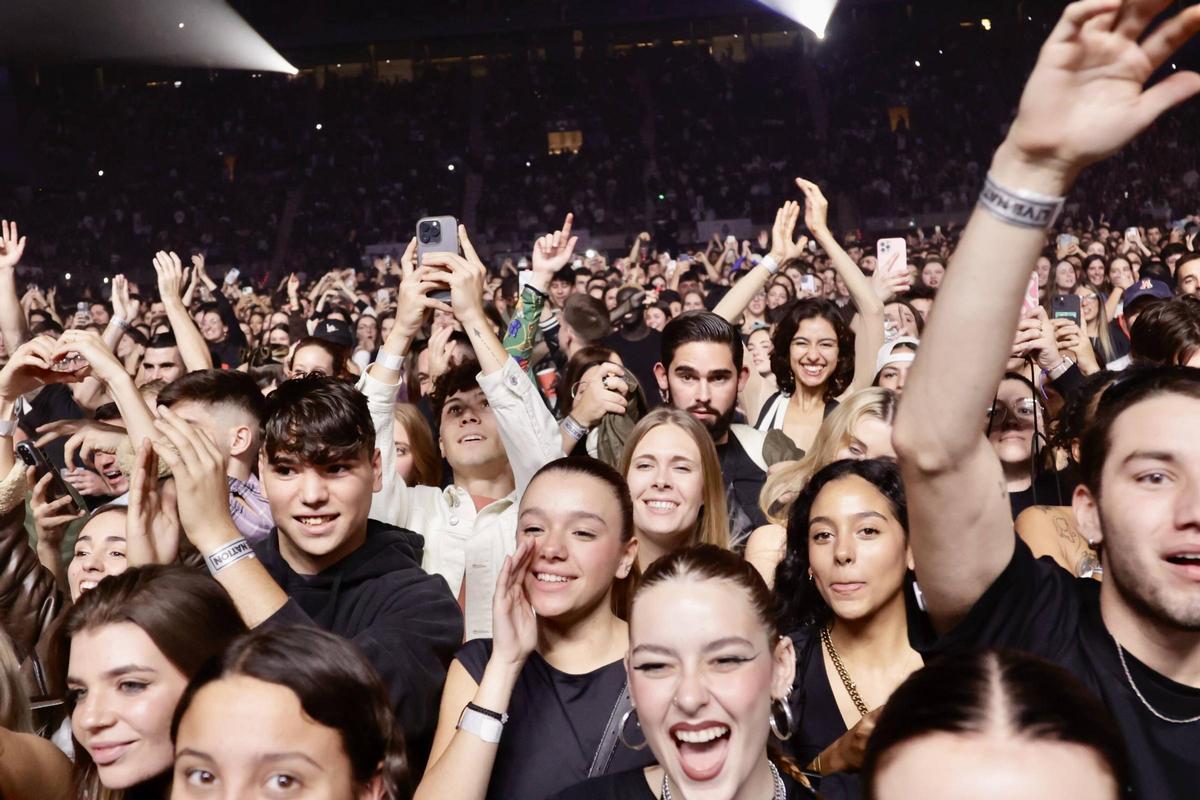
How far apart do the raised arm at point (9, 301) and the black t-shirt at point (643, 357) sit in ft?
9.40

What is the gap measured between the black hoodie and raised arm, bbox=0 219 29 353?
355 cm

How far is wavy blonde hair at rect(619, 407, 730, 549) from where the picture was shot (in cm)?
375

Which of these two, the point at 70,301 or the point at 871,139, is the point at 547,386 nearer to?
the point at 70,301

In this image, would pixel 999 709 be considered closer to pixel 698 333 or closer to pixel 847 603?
pixel 847 603

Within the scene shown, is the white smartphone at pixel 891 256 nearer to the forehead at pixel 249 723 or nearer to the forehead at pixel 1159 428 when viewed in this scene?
the forehead at pixel 1159 428

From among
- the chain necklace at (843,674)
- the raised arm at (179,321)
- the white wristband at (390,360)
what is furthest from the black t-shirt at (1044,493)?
the raised arm at (179,321)

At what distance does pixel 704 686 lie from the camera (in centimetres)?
220

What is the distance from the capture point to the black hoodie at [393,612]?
2.73 metres

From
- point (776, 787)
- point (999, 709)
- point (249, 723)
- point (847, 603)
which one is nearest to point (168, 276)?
point (847, 603)

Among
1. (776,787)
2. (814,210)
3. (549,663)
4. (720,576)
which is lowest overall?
(776,787)

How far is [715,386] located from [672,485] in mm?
1034

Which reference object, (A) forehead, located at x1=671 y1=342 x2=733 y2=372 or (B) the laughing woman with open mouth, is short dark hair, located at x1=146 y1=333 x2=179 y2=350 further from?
(B) the laughing woman with open mouth

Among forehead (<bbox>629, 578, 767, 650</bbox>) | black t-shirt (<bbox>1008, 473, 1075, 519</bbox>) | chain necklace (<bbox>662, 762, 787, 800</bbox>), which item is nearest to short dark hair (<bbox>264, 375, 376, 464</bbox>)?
forehead (<bbox>629, 578, 767, 650</bbox>)

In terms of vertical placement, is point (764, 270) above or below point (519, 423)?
above
